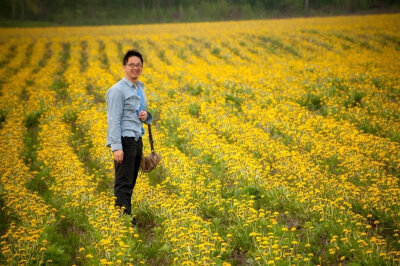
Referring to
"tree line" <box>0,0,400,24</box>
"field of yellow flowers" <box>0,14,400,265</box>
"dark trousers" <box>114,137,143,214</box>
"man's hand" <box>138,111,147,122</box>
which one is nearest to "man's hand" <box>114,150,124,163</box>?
"dark trousers" <box>114,137,143,214</box>

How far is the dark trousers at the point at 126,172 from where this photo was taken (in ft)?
19.5

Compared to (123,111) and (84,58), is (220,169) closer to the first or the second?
(123,111)

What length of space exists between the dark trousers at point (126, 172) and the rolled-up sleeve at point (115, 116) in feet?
0.70

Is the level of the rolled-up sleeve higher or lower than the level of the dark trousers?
higher


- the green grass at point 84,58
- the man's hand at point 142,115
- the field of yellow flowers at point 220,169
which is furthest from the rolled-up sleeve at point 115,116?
the green grass at point 84,58

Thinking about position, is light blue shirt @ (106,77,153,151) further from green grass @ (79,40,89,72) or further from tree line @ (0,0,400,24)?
tree line @ (0,0,400,24)

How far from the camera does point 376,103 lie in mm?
12156

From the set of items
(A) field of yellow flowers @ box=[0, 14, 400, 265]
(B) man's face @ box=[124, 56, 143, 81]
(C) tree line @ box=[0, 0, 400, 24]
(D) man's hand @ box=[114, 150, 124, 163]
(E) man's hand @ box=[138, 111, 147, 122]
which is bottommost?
(A) field of yellow flowers @ box=[0, 14, 400, 265]

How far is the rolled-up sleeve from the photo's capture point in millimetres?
5715

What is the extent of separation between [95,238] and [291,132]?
5.82 metres

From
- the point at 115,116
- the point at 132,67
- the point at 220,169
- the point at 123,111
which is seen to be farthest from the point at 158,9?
the point at 115,116

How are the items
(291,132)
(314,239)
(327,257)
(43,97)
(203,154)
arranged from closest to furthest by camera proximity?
(327,257) → (314,239) → (203,154) → (291,132) → (43,97)

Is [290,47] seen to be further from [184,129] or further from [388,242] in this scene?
[388,242]

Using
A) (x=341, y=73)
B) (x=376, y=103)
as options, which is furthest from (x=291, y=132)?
(x=341, y=73)
